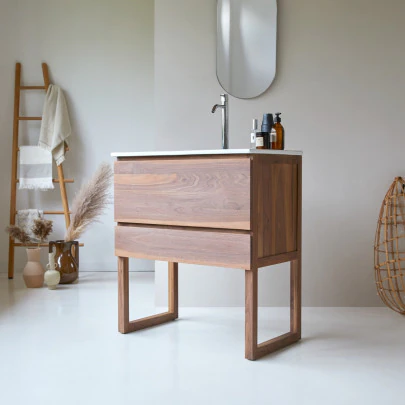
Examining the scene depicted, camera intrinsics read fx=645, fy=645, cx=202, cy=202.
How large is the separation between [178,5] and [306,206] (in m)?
1.31

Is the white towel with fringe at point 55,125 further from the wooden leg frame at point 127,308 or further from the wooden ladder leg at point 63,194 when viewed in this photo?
the wooden leg frame at point 127,308

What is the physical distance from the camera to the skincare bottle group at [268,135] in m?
2.83

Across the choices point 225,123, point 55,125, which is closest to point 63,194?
point 55,125

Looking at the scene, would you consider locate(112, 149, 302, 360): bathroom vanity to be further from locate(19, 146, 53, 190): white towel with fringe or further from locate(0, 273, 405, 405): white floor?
locate(19, 146, 53, 190): white towel with fringe

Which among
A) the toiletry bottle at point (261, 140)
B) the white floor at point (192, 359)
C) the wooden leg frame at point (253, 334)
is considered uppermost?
the toiletry bottle at point (261, 140)

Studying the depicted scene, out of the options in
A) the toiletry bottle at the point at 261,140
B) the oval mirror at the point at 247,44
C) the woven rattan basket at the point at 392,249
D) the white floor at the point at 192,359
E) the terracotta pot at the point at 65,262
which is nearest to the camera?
the white floor at the point at 192,359

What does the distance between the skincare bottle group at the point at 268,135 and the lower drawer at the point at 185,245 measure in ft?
1.50

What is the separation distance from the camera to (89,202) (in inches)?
171

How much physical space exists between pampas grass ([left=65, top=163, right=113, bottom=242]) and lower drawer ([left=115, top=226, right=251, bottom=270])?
1.36 metres

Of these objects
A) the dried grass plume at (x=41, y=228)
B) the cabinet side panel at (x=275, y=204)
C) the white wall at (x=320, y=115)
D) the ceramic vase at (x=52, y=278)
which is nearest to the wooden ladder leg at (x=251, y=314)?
the cabinet side panel at (x=275, y=204)

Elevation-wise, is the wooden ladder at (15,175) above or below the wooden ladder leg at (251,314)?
above

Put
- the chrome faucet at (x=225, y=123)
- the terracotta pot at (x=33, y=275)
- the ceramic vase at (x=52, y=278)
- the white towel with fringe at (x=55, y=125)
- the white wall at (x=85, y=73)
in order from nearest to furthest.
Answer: the chrome faucet at (x=225, y=123), the ceramic vase at (x=52, y=278), the terracotta pot at (x=33, y=275), the white towel with fringe at (x=55, y=125), the white wall at (x=85, y=73)

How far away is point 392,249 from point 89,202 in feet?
6.56

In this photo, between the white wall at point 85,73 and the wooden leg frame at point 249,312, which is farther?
the white wall at point 85,73
